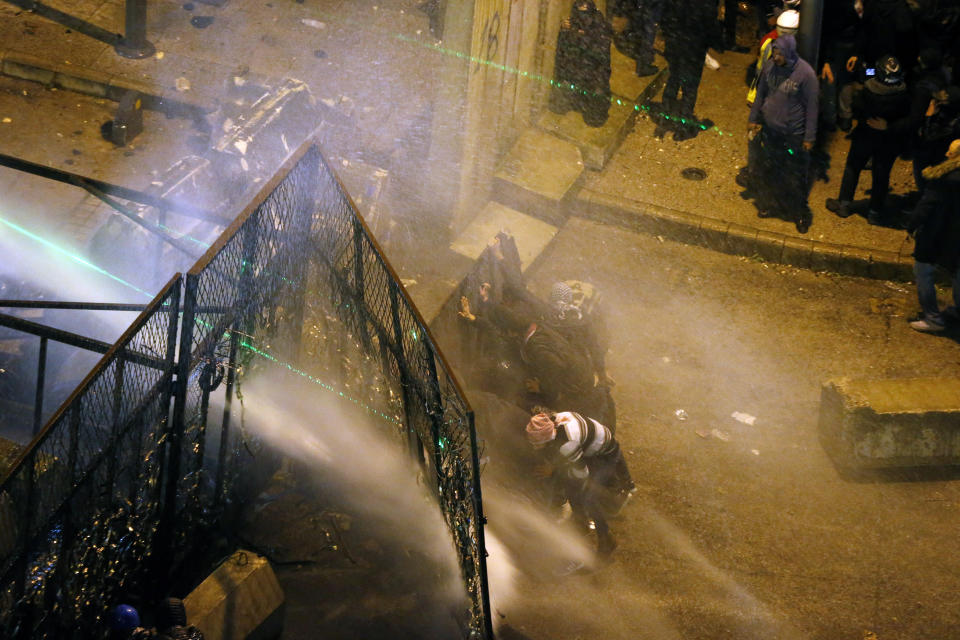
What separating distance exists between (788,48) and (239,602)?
6.76 m

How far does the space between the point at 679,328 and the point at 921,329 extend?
2.10 metres

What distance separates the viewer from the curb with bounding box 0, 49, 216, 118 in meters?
9.59

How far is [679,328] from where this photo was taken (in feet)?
26.3

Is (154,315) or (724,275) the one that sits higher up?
(154,315)

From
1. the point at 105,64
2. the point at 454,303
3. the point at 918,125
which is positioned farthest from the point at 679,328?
the point at 105,64

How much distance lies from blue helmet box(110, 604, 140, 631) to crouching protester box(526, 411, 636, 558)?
2626 millimetres

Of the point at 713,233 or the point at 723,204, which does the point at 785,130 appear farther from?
the point at 713,233

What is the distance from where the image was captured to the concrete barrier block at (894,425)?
21.8ft

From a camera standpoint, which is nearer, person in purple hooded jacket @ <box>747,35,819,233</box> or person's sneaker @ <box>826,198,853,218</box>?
person in purple hooded jacket @ <box>747,35,819,233</box>

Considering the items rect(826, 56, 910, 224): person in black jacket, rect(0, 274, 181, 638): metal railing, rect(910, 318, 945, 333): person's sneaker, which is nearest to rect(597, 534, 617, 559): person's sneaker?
rect(0, 274, 181, 638): metal railing

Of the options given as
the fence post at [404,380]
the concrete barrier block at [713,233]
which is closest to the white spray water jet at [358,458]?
the fence post at [404,380]

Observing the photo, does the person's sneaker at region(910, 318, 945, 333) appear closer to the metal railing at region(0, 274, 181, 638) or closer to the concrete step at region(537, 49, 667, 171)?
the concrete step at region(537, 49, 667, 171)

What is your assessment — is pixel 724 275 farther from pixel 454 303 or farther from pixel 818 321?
pixel 454 303

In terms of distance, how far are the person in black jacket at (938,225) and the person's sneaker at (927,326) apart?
195 millimetres
